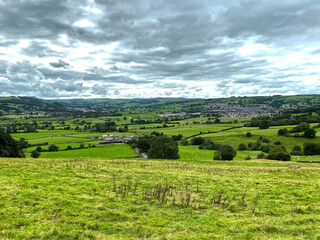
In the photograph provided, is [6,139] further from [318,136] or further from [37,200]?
[318,136]

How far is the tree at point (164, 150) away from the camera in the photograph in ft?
198

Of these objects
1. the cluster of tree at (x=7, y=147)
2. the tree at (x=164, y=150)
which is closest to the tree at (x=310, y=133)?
the tree at (x=164, y=150)

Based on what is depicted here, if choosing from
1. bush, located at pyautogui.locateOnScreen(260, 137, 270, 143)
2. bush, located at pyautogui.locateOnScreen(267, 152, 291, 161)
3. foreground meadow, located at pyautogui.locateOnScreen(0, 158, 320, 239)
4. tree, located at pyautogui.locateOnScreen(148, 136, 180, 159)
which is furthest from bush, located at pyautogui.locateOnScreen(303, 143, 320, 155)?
foreground meadow, located at pyautogui.locateOnScreen(0, 158, 320, 239)

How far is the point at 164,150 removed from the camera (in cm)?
6103

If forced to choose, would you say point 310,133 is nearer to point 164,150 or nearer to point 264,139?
point 264,139

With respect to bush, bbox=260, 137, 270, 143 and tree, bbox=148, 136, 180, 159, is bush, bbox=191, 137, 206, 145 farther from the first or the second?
tree, bbox=148, 136, 180, 159

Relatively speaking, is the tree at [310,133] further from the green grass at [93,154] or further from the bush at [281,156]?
the green grass at [93,154]

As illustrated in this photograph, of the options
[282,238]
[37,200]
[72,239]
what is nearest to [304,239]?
[282,238]

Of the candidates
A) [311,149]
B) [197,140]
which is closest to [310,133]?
[311,149]

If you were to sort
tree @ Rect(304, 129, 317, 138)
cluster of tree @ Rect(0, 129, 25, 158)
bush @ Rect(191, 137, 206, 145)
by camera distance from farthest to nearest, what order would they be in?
1. bush @ Rect(191, 137, 206, 145)
2. tree @ Rect(304, 129, 317, 138)
3. cluster of tree @ Rect(0, 129, 25, 158)

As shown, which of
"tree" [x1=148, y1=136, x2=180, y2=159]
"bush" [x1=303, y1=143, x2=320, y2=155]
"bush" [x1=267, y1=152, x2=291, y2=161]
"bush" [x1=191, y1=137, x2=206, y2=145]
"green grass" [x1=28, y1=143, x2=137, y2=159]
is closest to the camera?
"bush" [x1=267, y1=152, x2=291, y2=161]

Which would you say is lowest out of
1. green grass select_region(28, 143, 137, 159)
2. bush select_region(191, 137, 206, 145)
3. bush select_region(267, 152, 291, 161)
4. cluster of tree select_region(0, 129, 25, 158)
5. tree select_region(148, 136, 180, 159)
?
bush select_region(191, 137, 206, 145)

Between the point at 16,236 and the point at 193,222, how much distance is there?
8.93 meters

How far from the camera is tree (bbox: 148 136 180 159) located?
60.5 metres
